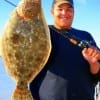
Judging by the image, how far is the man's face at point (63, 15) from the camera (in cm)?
503

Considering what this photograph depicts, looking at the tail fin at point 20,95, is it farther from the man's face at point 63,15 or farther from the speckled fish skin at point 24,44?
the man's face at point 63,15

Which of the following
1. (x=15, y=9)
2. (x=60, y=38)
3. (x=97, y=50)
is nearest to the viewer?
(x=15, y=9)

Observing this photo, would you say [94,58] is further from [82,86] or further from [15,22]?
[15,22]

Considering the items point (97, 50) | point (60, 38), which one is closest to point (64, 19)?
point (60, 38)

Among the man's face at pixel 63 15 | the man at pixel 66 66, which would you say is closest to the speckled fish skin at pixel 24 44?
the man at pixel 66 66

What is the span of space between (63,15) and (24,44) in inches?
32.5

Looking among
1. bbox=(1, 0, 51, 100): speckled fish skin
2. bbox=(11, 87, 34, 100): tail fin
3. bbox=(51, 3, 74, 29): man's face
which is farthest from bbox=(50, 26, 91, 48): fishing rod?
bbox=(11, 87, 34, 100): tail fin

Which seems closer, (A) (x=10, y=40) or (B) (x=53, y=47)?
(A) (x=10, y=40)

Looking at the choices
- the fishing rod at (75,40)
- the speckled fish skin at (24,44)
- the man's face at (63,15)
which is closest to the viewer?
the speckled fish skin at (24,44)

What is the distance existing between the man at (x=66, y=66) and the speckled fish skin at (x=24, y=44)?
0.44m

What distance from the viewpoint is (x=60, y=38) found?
5020 mm

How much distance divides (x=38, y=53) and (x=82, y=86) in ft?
2.52

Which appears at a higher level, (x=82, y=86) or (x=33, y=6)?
(x=33, y=6)

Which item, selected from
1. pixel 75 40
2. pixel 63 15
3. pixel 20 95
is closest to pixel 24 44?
pixel 20 95
